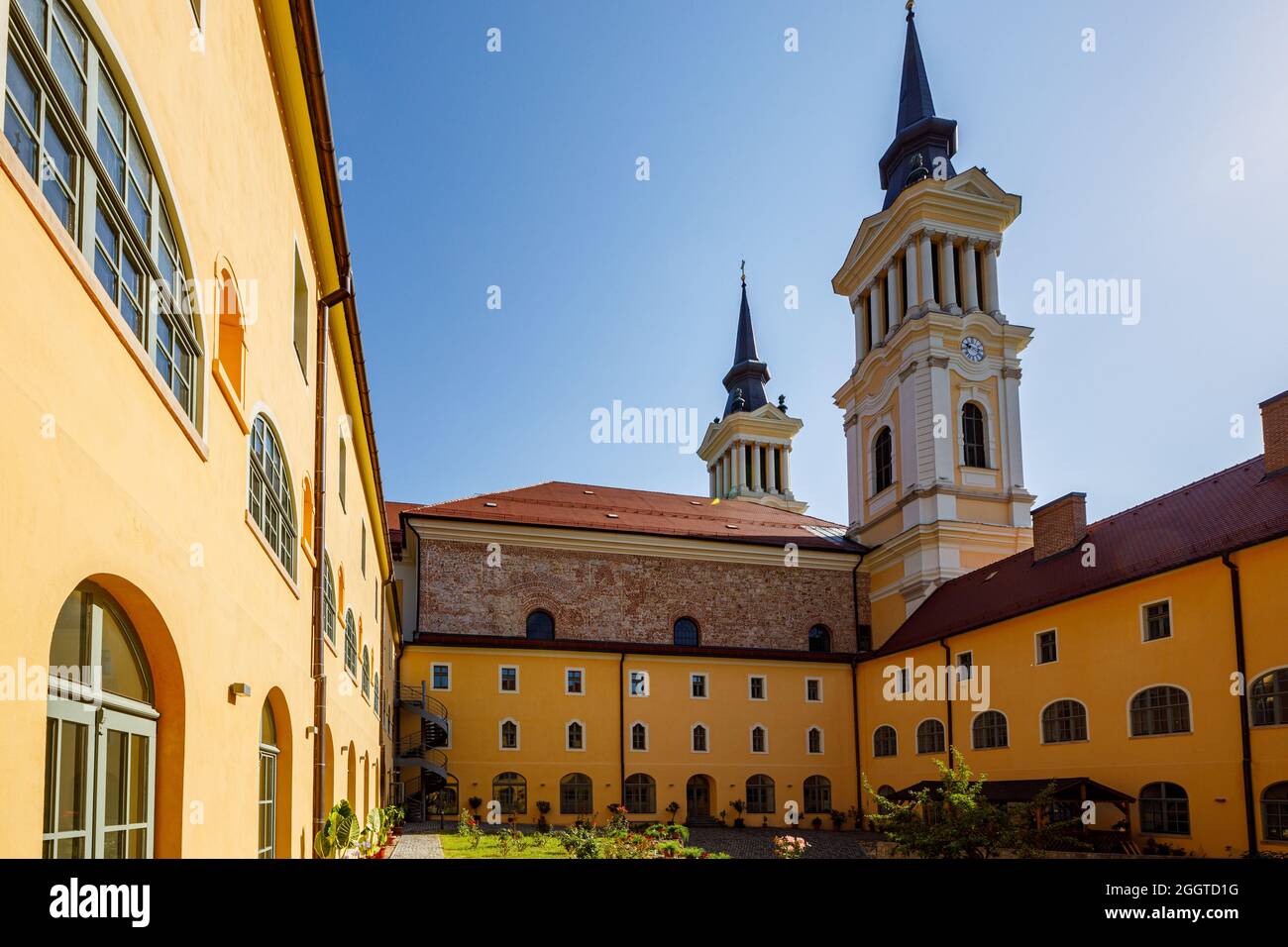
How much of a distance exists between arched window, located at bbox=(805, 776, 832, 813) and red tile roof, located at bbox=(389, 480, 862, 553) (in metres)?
9.96

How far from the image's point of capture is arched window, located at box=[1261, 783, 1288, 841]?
20516 mm

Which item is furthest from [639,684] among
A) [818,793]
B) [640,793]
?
[818,793]

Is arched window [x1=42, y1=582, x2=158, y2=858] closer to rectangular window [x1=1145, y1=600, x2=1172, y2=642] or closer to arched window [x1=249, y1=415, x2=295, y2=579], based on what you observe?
arched window [x1=249, y1=415, x2=295, y2=579]

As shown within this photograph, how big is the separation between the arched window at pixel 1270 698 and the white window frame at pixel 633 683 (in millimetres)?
20263

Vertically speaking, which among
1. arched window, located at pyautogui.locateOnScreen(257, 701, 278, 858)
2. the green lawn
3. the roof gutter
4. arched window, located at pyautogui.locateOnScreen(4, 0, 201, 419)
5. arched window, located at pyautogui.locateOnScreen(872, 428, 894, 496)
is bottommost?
the green lawn

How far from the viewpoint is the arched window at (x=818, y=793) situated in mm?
38016

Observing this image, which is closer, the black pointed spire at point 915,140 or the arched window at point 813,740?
the arched window at point 813,740

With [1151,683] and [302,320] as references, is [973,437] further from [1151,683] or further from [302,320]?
[302,320]

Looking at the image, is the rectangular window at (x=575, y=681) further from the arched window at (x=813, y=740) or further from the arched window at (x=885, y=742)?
the arched window at (x=885, y=742)

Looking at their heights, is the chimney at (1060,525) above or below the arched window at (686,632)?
above

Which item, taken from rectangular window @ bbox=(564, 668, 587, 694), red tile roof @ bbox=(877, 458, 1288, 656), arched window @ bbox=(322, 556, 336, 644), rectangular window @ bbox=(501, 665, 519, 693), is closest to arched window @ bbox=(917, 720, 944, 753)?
red tile roof @ bbox=(877, 458, 1288, 656)

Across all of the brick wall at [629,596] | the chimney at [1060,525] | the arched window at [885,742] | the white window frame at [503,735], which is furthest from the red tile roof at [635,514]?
the chimney at [1060,525]
